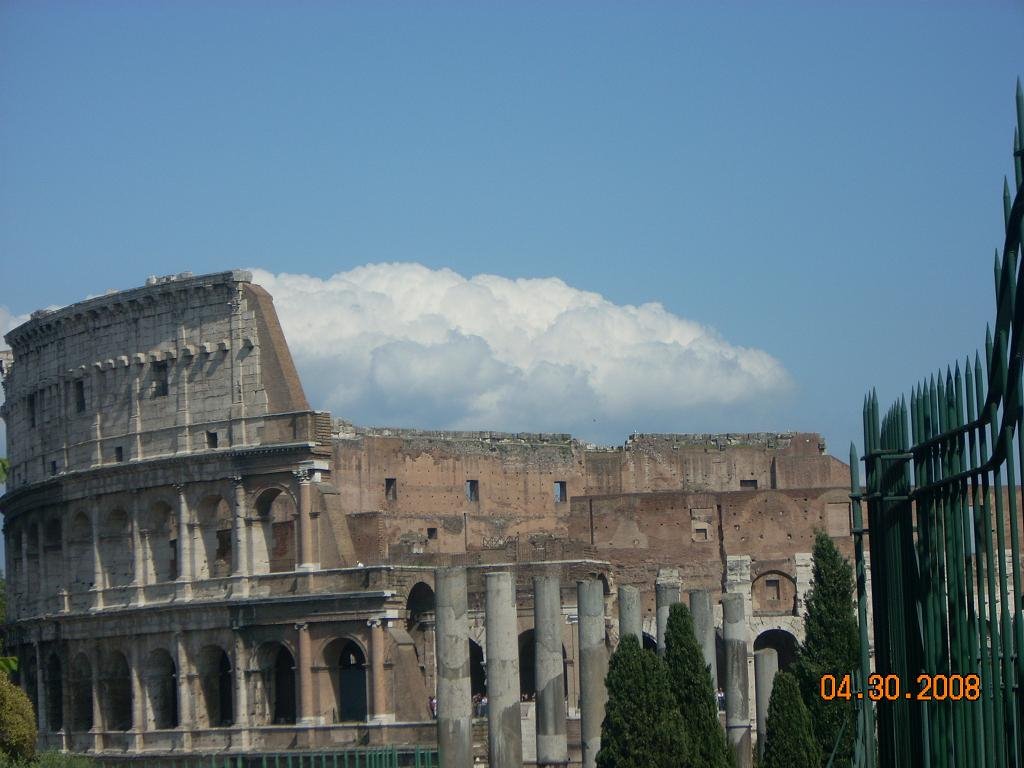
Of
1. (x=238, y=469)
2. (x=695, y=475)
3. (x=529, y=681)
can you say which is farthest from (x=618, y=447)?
(x=238, y=469)

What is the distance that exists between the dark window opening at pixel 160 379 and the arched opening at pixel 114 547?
340cm

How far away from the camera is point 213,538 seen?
46.8 m

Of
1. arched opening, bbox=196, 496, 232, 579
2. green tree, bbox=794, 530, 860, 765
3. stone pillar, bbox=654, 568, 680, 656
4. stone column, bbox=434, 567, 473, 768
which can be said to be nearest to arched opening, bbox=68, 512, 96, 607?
arched opening, bbox=196, 496, 232, 579

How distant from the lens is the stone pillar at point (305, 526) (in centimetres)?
4406

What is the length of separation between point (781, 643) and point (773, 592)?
164cm

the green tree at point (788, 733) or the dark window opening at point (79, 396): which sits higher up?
the dark window opening at point (79, 396)

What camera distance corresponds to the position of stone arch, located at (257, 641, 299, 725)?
4472 cm

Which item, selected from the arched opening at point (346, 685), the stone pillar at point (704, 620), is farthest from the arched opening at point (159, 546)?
the stone pillar at point (704, 620)

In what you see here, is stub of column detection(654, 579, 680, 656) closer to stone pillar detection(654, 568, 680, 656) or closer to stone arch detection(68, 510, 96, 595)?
stone pillar detection(654, 568, 680, 656)

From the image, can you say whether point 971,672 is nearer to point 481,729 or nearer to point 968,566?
point 968,566

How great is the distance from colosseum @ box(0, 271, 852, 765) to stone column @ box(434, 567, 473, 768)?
5823 mm

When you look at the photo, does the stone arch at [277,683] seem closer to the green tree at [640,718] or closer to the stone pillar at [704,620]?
the stone pillar at [704,620]

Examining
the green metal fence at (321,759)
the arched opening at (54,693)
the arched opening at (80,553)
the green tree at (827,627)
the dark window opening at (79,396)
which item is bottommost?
the green metal fence at (321,759)

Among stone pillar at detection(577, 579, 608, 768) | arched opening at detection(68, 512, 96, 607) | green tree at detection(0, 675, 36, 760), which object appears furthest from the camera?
arched opening at detection(68, 512, 96, 607)
